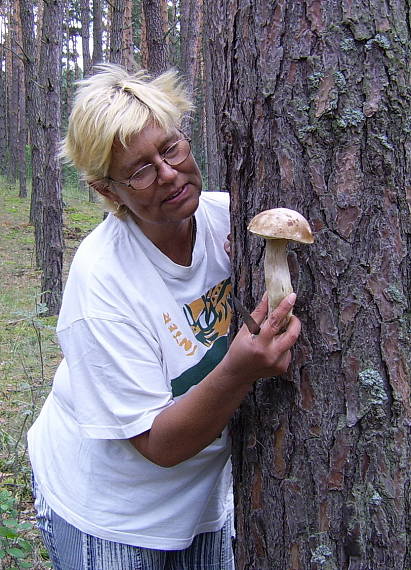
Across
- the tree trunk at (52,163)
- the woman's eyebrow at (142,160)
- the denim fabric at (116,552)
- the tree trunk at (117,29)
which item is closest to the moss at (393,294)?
the woman's eyebrow at (142,160)

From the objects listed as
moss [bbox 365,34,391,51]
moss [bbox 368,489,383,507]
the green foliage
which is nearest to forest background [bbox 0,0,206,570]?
the green foliage

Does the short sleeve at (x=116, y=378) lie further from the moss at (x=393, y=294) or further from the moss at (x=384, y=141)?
the moss at (x=384, y=141)

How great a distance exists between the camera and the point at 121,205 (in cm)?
204

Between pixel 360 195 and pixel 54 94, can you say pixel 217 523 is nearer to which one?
pixel 360 195

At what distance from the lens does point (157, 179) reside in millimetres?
1855

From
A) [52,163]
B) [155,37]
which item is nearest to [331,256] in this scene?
[155,37]

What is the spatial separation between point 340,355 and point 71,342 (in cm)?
81

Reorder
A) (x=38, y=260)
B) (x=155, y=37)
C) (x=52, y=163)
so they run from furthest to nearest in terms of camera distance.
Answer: (x=38, y=260)
(x=52, y=163)
(x=155, y=37)

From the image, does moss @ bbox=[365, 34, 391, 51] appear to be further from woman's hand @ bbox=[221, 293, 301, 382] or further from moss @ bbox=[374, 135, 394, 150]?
woman's hand @ bbox=[221, 293, 301, 382]

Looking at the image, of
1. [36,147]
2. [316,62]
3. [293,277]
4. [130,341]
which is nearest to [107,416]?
[130,341]

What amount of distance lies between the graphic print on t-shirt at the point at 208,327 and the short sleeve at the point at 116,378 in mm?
120

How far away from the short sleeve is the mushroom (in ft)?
1.44

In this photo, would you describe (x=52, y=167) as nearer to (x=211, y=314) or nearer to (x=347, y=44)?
(x=211, y=314)

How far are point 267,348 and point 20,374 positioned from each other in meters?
5.50
